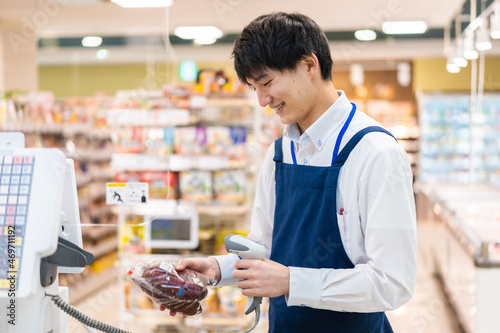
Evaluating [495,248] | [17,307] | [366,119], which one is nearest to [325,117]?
[366,119]

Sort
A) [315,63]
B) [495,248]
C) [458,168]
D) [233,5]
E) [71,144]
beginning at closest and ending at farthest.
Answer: [315,63]
[495,248]
[71,144]
[233,5]
[458,168]

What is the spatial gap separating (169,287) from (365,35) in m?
8.44

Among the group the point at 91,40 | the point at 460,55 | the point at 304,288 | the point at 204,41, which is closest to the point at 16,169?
the point at 304,288

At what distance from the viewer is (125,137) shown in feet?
13.2

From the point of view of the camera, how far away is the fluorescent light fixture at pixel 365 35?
349 inches

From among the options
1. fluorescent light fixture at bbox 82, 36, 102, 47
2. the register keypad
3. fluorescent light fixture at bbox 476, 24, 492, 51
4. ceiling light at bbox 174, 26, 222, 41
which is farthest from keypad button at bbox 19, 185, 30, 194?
ceiling light at bbox 174, 26, 222, 41

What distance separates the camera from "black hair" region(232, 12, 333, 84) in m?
1.34

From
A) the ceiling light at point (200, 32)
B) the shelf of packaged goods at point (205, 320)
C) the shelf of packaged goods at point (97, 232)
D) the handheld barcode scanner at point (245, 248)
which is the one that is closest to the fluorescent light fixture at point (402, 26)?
the ceiling light at point (200, 32)

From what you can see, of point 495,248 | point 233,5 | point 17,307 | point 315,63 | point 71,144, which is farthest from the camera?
point 233,5

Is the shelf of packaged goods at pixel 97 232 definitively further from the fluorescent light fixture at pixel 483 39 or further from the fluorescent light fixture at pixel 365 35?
the fluorescent light fixture at pixel 365 35

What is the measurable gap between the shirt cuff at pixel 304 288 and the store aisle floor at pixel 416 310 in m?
3.09

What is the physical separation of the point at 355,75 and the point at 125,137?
25.3 feet

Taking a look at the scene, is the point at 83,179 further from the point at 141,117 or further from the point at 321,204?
the point at 321,204

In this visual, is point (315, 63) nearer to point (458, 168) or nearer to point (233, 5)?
point (233, 5)
